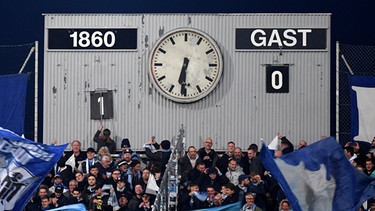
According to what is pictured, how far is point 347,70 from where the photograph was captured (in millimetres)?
41938

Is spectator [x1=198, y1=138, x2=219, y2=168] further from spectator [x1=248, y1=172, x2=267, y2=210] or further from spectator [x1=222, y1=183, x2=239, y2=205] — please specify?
spectator [x1=222, y1=183, x2=239, y2=205]

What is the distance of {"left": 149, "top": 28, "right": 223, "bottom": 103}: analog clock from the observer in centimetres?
4056

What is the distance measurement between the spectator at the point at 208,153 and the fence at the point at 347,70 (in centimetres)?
402

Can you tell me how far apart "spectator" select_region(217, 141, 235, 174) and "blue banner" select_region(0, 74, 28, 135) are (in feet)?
16.4

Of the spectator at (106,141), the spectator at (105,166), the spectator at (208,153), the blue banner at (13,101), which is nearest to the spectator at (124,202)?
the spectator at (105,166)

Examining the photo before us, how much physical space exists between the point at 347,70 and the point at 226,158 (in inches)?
212

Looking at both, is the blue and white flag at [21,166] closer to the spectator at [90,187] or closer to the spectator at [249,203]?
the spectator at [90,187]

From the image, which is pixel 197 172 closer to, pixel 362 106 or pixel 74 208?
pixel 74 208

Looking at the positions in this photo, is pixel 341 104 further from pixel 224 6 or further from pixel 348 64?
pixel 224 6

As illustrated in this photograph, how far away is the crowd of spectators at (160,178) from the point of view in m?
35.8

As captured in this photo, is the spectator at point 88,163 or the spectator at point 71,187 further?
the spectator at point 88,163

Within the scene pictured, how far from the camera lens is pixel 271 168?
101 feet

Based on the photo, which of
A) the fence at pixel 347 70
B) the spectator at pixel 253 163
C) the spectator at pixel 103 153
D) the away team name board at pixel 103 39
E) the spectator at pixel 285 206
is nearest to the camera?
the spectator at pixel 285 206

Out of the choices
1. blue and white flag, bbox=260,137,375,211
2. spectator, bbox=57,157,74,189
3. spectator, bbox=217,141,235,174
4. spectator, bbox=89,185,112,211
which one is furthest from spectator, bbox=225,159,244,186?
blue and white flag, bbox=260,137,375,211
